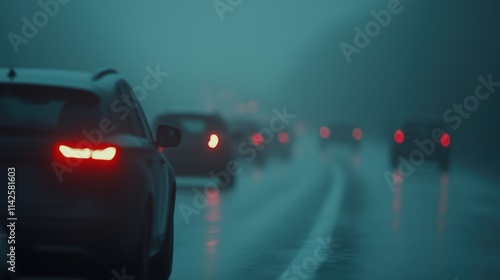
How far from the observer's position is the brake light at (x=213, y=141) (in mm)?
25359

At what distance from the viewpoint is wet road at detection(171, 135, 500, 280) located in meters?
11.3

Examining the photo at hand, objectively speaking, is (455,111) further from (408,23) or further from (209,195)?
(209,195)

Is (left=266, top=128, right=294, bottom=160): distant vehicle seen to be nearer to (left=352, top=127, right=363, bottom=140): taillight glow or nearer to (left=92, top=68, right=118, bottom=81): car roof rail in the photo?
(left=352, top=127, right=363, bottom=140): taillight glow

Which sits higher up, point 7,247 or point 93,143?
point 93,143

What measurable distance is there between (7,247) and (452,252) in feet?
22.5

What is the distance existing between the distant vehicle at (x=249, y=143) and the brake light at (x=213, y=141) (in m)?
14.0

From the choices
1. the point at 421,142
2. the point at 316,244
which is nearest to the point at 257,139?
the point at 421,142

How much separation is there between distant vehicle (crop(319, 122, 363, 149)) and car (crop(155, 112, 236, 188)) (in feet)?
132

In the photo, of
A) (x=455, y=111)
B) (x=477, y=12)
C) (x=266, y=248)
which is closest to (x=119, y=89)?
(x=266, y=248)

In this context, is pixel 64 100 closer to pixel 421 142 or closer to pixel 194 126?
pixel 194 126

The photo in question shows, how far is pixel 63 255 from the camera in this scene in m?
7.59

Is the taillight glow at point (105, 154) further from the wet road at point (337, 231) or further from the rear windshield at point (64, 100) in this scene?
the wet road at point (337, 231)

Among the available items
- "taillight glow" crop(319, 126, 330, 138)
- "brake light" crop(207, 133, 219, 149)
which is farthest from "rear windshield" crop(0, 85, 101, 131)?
"taillight glow" crop(319, 126, 330, 138)

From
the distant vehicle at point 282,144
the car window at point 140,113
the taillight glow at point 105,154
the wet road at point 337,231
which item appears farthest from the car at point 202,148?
the distant vehicle at point 282,144
